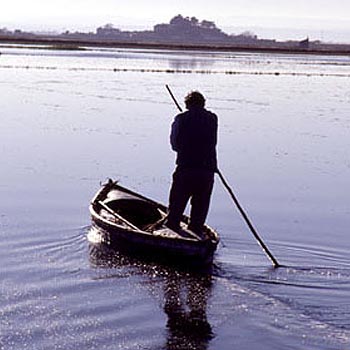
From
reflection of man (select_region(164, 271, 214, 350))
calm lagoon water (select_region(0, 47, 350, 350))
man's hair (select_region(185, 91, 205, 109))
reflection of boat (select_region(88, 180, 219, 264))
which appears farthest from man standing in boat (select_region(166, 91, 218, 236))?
reflection of man (select_region(164, 271, 214, 350))

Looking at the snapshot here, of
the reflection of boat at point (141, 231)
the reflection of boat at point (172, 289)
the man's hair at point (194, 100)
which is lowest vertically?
the reflection of boat at point (172, 289)

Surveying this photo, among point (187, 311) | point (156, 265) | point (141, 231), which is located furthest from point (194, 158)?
point (187, 311)

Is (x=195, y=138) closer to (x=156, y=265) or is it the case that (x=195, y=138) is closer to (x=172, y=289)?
(x=156, y=265)

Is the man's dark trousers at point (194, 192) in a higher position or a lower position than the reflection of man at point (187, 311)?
higher

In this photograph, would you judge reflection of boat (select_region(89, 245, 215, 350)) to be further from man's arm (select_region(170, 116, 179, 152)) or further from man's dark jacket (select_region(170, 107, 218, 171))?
man's arm (select_region(170, 116, 179, 152))

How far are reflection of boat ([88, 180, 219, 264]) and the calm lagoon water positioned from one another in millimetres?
256

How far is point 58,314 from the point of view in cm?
952

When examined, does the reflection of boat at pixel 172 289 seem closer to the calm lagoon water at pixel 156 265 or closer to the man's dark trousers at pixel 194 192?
the calm lagoon water at pixel 156 265

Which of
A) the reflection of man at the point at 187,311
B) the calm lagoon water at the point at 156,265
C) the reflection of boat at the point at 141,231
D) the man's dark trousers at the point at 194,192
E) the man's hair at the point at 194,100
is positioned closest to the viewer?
the reflection of man at the point at 187,311

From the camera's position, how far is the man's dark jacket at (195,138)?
38.9 feet

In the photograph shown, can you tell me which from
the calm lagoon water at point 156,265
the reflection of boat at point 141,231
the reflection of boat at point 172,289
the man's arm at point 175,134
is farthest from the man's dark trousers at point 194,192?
the reflection of boat at point 172,289

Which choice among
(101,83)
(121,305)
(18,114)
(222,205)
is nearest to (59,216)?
(222,205)

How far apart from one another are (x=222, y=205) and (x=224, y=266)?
3.87 meters

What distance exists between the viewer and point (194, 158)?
12.0 meters
